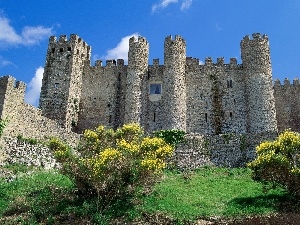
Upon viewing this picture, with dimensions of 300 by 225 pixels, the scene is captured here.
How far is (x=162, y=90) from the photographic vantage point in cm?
4028

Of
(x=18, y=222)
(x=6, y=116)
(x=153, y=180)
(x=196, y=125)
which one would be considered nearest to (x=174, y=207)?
(x=153, y=180)

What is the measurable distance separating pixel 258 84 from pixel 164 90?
321 inches

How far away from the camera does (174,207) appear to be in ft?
70.9

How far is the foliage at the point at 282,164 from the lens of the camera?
71.7 feet

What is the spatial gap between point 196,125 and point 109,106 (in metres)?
8.04

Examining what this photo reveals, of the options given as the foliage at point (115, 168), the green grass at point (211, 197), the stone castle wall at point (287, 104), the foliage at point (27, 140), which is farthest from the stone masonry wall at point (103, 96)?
the foliage at point (115, 168)

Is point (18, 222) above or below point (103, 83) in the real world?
below

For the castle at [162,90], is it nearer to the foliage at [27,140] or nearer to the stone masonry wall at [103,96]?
the stone masonry wall at [103,96]

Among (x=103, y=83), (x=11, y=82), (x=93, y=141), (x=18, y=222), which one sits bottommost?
(x=18, y=222)

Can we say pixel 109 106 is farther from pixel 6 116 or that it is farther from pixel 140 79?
pixel 6 116

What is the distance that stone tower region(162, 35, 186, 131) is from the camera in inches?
1527

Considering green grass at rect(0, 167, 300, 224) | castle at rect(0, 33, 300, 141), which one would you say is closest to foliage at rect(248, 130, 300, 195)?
green grass at rect(0, 167, 300, 224)

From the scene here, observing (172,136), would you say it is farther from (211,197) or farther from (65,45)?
(65,45)

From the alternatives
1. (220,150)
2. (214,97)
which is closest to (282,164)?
(220,150)
